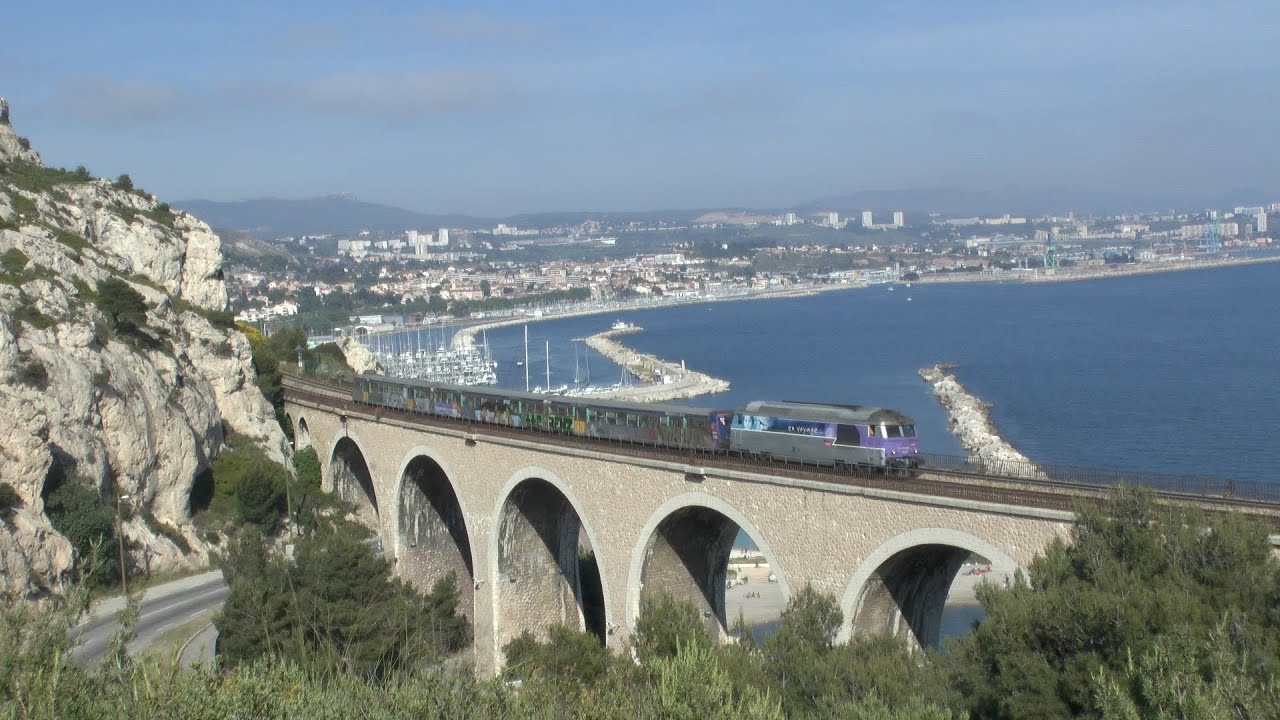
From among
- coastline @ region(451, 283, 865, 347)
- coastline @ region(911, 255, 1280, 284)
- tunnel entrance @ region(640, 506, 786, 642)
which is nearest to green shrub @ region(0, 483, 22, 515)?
tunnel entrance @ region(640, 506, 786, 642)

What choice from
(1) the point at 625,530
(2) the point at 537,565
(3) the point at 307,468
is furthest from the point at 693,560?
(3) the point at 307,468

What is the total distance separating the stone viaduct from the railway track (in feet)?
0.28

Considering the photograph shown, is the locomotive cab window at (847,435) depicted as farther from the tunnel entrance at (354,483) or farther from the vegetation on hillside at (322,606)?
the tunnel entrance at (354,483)

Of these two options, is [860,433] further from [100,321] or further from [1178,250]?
[1178,250]

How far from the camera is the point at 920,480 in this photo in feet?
42.4

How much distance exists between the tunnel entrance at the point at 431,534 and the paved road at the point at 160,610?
3.45 metres

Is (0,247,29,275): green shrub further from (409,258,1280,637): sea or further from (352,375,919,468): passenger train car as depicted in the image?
(409,258,1280,637): sea

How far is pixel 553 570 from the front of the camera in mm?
20203

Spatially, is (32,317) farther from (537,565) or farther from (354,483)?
(537,565)

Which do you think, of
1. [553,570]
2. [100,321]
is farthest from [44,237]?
[553,570]

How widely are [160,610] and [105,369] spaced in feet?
18.6

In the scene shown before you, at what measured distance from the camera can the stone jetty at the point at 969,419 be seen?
37.2 meters

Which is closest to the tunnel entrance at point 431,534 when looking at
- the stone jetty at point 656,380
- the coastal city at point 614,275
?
the stone jetty at point 656,380

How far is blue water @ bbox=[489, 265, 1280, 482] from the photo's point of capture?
39.3 m
